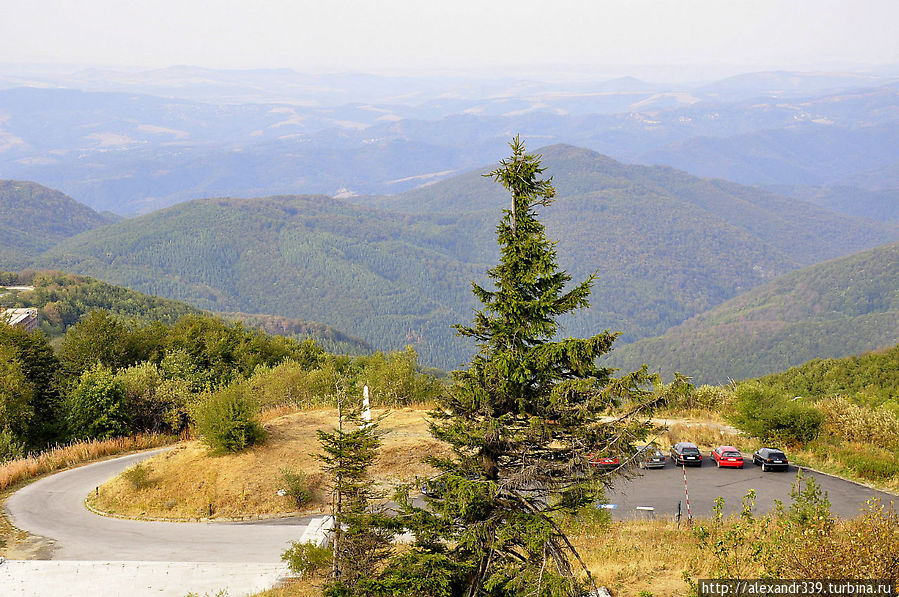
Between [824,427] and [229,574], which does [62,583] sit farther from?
[824,427]

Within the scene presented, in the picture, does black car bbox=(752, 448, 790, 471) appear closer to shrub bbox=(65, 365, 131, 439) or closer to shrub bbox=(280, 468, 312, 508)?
shrub bbox=(280, 468, 312, 508)

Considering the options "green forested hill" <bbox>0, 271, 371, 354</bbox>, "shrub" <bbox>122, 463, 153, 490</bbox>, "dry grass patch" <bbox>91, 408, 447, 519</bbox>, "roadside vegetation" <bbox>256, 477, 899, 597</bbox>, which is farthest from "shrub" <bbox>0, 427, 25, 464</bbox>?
"green forested hill" <bbox>0, 271, 371, 354</bbox>

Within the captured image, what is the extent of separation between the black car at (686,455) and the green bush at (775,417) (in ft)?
12.1

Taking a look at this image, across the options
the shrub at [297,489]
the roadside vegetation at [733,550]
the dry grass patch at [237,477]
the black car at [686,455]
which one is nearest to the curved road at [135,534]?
the dry grass patch at [237,477]

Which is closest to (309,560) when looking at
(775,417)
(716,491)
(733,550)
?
(733,550)

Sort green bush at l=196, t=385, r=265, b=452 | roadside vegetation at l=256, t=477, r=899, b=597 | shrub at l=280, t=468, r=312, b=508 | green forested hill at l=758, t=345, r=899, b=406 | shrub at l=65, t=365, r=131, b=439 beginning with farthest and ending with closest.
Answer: green forested hill at l=758, t=345, r=899, b=406 → shrub at l=65, t=365, r=131, b=439 → green bush at l=196, t=385, r=265, b=452 → shrub at l=280, t=468, r=312, b=508 → roadside vegetation at l=256, t=477, r=899, b=597

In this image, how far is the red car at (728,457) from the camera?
28.2m

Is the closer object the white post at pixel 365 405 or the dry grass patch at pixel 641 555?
the white post at pixel 365 405

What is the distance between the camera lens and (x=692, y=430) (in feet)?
112

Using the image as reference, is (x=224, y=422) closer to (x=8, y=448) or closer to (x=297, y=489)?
(x=297, y=489)

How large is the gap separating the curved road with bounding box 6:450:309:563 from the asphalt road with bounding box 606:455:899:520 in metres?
11.6

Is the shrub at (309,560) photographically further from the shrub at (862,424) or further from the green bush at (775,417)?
the shrub at (862,424)

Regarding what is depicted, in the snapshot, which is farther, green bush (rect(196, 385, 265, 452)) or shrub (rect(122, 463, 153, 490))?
green bush (rect(196, 385, 265, 452))

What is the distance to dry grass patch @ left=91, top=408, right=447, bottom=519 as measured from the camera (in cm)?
2391
